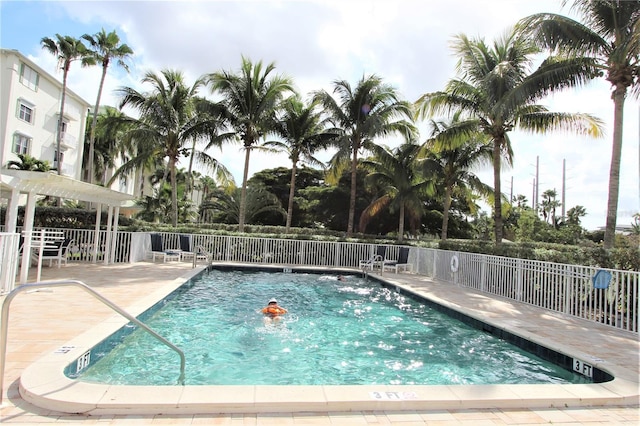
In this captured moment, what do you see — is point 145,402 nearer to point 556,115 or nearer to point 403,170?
point 556,115

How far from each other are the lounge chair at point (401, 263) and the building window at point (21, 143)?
936 inches

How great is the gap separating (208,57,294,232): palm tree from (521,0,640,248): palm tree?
10.7 meters

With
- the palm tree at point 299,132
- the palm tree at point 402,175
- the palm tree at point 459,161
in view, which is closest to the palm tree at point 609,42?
the palm tree at point 459,161

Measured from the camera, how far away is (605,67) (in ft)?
32.6

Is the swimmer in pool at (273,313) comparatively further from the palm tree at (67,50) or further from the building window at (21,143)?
the building window at (21,143)

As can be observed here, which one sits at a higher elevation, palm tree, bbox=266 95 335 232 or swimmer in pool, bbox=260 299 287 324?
palm tree, bbox=266 95 335 232

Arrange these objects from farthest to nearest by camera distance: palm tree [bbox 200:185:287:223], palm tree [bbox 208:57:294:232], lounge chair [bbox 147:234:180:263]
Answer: palm tree [bbox 200:185:287:223]
palm tree [bbox 208:57:294:232]
lounge chair [bbox 147:234:180:263]

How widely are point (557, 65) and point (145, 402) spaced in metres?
11.9

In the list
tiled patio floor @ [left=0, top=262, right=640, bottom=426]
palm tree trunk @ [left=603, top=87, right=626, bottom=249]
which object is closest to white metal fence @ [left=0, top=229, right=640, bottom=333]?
tiled patio floor @ [left=0, top=262, right=640, bottom=426]

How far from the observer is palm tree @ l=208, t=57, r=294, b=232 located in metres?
17.8

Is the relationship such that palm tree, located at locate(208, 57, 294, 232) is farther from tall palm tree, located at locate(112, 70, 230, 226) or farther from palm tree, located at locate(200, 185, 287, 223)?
palm tree, located at locate(200, 185, 287, 223)

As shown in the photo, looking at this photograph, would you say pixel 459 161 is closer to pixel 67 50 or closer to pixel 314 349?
pixel 314 349

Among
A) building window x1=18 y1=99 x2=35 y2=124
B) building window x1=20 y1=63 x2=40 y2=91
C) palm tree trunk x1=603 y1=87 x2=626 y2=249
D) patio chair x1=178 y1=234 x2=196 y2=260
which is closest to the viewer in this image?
palm tree trunk x1=603 y1=87 x2=626 y2=249

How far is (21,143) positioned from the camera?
24.7 meters
